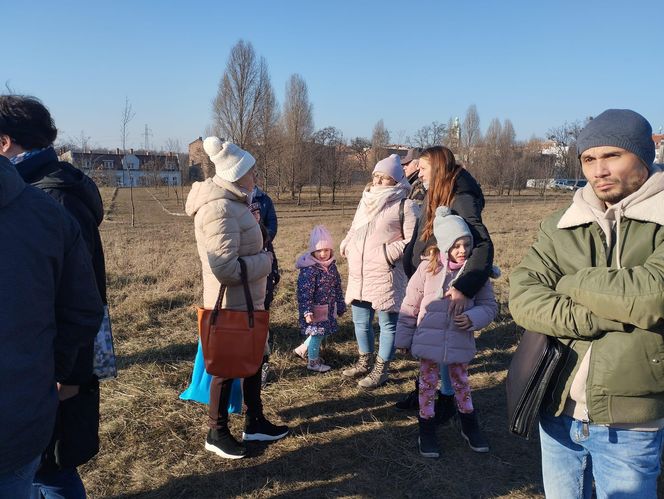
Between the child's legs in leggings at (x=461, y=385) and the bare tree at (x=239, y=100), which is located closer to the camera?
the child's legs in leggings at (x=461, y=385)

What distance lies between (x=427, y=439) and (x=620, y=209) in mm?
2064

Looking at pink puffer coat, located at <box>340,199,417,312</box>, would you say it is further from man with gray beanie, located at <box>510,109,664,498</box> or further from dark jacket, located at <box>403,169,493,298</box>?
man with gray beanie, located at <box>510,109,664,498</box>

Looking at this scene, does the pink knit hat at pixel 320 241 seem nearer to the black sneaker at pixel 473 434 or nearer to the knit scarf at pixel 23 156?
the black sneaker at pixel 473 434

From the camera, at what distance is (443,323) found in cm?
298

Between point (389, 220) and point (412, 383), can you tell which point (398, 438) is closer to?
point (412, 383)

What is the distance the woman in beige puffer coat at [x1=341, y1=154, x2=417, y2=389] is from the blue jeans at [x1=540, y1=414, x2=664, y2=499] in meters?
2.06

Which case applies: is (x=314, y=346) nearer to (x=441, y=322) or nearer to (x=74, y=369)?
(x=441, y=322)

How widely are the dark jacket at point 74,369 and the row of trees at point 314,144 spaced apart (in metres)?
30.3

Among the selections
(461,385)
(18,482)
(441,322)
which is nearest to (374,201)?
(441,322)

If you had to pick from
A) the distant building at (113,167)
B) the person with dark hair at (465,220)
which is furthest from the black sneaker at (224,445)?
the distant building at (113,167)

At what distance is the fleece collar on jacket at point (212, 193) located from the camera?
281 cm

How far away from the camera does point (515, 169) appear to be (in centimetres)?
4219

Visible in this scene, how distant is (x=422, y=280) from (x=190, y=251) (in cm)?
911

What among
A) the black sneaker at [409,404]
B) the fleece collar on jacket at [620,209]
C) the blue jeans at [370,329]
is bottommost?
the black sneaker at [409,404]
